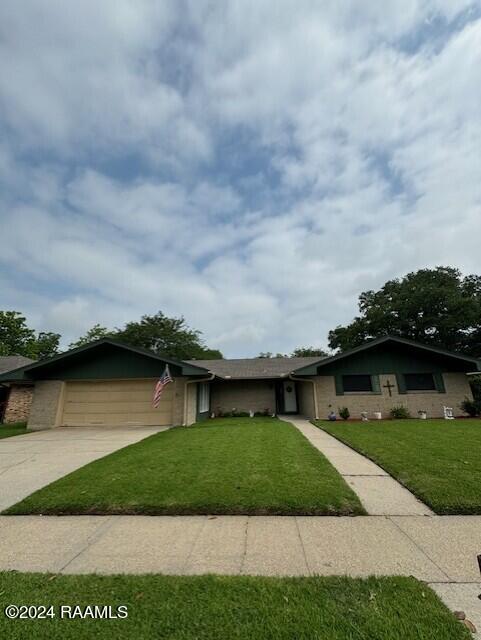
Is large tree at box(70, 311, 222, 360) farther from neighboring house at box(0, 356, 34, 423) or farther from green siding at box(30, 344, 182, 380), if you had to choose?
green siding at box(30, 344, 182, 380)

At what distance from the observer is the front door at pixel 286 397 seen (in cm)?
1694

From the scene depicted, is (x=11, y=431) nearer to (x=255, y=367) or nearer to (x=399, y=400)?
(x=255, y=367)

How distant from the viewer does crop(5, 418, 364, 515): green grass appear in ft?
13.1

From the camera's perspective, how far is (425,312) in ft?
95.8

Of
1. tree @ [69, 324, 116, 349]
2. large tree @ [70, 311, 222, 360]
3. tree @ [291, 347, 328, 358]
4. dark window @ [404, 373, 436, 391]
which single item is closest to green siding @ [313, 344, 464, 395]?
dark window @ [404, 373, 436, 391]

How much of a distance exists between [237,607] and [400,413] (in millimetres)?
13226

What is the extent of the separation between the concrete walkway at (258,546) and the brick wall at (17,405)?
1573cm

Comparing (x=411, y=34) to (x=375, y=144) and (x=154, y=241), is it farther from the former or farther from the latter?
(x=154, y=241)

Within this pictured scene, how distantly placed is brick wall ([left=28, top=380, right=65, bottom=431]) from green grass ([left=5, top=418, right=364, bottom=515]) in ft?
24.9

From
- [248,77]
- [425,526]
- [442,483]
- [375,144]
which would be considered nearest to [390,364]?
[375,144]

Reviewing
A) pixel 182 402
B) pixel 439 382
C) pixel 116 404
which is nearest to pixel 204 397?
pixel 182 402

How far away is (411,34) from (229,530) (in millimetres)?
10709

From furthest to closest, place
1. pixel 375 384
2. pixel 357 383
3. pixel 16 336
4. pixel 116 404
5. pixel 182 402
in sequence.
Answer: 1. pixel 16 336
2. pixel 357 383
3. pixel 375 384
4. pixel 116 404
5. pixel 182 402

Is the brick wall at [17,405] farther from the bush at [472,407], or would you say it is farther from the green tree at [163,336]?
the bush at [472,407]
